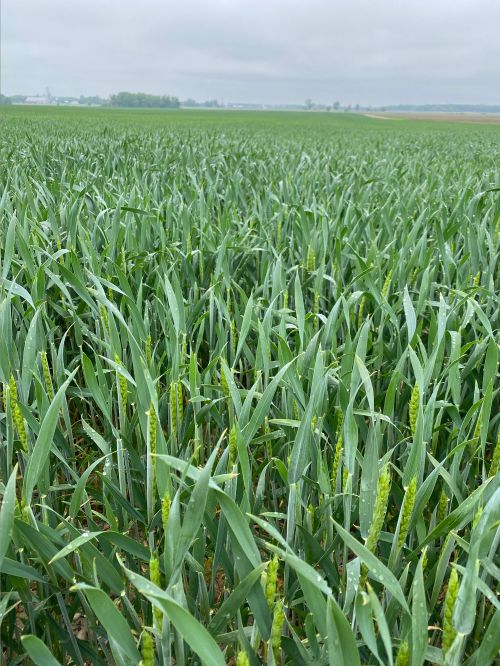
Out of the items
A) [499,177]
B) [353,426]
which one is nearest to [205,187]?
[499,177]

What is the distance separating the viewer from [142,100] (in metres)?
86.9

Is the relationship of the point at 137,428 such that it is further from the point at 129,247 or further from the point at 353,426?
the point at 129,247

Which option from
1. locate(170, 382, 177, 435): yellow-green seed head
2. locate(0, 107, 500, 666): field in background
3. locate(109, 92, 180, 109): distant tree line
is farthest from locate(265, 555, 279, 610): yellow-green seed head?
locate(109, 92, 180, 109): distant tree line

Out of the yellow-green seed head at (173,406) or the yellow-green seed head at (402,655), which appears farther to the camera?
the yellow-green seed head at (173,406)

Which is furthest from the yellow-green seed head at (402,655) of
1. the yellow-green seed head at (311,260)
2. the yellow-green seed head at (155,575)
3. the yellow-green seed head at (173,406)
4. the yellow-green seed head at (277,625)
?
the yellow-green seed head at (311,260)

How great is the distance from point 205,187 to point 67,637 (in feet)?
11.8

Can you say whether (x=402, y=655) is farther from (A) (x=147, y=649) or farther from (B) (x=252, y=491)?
(B) (x=252, y=491)

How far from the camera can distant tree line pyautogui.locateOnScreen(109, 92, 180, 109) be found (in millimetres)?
86625

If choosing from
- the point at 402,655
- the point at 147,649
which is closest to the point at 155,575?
the point at 147,649

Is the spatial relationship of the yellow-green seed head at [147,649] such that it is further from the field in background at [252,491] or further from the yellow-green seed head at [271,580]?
the yellow-green seed head at [271,580]

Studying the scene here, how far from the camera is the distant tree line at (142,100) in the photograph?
284 ft

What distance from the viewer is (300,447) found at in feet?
2.95

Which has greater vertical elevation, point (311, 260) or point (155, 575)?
point (311, 260)

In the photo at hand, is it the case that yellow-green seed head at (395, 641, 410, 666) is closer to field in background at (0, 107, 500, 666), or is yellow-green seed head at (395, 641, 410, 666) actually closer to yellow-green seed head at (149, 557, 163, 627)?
field in background at (0, 107, 500, 666)
